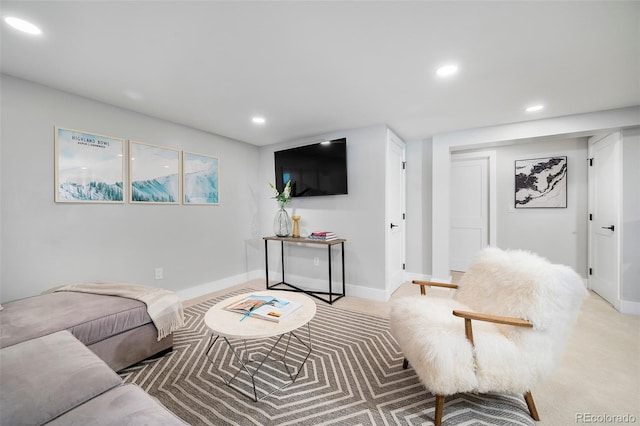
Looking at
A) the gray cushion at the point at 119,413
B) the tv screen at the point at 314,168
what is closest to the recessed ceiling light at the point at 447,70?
the tv screen at the point at 314,168

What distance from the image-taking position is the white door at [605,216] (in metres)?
2.83

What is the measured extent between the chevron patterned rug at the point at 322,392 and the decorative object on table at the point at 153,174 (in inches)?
64.3

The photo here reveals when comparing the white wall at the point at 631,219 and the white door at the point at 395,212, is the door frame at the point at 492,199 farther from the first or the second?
the white wall at the point at 631,219

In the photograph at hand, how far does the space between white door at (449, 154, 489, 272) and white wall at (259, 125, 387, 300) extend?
2.00 metres

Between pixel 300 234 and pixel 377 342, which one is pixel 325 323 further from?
pixel 300 234

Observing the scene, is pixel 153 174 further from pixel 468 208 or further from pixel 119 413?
pixel 468 208

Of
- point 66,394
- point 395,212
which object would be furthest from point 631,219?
point 66,394

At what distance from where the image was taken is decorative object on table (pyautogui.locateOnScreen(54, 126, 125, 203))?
2262 millimetres

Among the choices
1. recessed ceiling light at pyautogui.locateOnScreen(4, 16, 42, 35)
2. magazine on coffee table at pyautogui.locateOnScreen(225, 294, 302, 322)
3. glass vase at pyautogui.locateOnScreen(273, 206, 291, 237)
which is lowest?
magazine on coffee table at pyautogui.locateOnScreen(225, 294, 302, 322)

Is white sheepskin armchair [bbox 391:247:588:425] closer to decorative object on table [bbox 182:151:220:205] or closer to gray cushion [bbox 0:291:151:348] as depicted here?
gray cushion [bbox 0:291:151:348]

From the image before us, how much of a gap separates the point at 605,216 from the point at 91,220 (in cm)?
568

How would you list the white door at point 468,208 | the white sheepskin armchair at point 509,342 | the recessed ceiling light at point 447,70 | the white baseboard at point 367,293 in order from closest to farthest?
the white sheepskin armchair at point 509,342 < the recessed ceiling light at point 447,70 < the white baseboard at point 367,293 < the white door at point 468,208

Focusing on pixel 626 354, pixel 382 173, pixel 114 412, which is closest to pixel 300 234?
pixel 382 173

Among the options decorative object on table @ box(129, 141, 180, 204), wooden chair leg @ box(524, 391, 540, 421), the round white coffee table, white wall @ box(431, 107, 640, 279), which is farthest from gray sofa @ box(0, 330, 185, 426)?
white wall @ box(431, 107, 640, 279)
